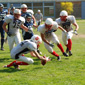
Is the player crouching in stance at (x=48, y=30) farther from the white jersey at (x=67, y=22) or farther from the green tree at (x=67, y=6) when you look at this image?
the green tree at (x=67, y=6)

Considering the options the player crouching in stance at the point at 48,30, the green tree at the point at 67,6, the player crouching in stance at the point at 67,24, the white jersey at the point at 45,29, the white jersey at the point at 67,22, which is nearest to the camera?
the player crouching in stance at the point at 48,30

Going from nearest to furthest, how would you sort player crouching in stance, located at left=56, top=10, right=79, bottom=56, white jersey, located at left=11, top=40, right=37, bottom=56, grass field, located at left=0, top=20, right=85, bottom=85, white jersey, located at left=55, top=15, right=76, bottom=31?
grass field, located at left=0, top=20, right=85, bottom=85, white jersey, located at left=11, top=40, right=37, bottom=56, player crouching in stance, located at left=56, top=10, right=79, bottom=56, white jersey, located at left=55, top=15, right=76, bottom=31

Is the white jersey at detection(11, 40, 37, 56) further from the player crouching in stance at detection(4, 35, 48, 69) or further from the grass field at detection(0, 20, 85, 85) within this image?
the grass field at detection(0, 20, 85, 85)

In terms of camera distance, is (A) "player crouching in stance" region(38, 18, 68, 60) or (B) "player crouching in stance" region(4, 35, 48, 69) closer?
(B) "player crouching in stance" region(4, 35, 48, 69)

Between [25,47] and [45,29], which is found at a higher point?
[45,29]

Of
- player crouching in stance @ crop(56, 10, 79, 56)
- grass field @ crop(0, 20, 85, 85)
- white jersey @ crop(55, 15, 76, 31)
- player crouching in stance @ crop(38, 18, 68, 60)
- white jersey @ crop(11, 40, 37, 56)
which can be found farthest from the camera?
white jersey @ crop(55, 15, 76, 31)

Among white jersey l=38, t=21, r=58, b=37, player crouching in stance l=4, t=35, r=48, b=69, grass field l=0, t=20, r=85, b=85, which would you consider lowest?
grass field l=0, t=20, r=85, b=85

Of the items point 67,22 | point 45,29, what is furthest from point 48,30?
point 67,22

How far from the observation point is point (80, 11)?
4306cm

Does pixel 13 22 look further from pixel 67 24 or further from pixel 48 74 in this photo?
pixel 48 74

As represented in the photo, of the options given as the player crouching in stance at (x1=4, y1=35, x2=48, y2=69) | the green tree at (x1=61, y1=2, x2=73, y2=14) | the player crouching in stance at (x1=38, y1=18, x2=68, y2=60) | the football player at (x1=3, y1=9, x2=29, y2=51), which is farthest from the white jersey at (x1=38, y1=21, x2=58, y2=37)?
the green tree at (x1=61, y1=2, x2=73, y2=14)

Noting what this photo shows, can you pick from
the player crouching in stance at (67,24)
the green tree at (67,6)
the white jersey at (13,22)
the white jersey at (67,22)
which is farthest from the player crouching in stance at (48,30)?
the green tree at (67,6)

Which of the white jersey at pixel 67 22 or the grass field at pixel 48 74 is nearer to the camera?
the grass field at pixel 48 74

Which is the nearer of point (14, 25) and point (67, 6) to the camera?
point (14, 25)
